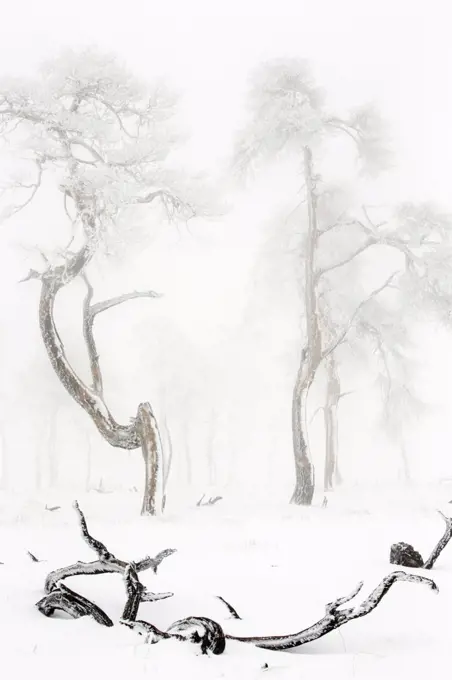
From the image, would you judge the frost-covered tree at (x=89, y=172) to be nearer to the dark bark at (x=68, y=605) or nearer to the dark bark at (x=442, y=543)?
the dark bark at (x=442, y=543)

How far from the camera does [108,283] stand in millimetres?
12547

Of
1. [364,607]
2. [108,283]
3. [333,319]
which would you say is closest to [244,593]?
[364,607]

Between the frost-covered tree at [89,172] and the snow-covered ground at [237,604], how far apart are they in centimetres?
276

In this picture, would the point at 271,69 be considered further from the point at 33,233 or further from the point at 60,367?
the point at 60,367

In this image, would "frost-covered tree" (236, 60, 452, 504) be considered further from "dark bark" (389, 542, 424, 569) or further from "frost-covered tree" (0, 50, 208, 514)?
"dark bark" (389, 542, 424, 569)

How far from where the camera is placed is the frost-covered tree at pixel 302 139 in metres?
13.7

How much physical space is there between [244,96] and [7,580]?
46.5ft

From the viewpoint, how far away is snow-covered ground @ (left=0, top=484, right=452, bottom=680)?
85.2 inches

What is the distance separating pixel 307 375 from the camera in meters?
13.9

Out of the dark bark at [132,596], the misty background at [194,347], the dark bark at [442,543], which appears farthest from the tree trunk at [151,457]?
the dark bark at [132,596]

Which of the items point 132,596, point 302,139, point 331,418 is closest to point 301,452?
point 331,418

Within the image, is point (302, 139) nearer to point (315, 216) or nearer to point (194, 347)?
point (315, 216)

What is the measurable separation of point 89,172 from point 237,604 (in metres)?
8.91

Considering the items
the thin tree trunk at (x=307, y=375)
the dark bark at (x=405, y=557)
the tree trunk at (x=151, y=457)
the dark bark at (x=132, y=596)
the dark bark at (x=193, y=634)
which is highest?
the thin tree trunk at (x=307, y=375)
